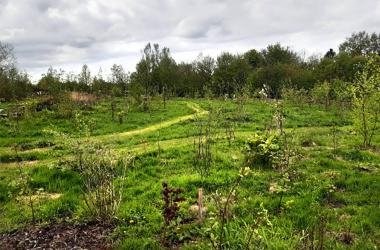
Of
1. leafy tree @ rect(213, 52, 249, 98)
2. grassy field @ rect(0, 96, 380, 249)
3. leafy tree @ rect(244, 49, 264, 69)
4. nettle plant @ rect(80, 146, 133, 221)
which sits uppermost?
leafy tree @ rect(244, 49, 264, 69)

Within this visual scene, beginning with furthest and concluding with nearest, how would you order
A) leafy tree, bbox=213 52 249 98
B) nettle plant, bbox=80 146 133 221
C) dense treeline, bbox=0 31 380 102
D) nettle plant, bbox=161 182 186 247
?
1. leafy tree, bbox=213 52 249 98
2. dense treeline, bbox=0 31 380 102
3. nettle plant, bbox=80 146 133 221
4. nettle plant, bbox=161 182 186 247

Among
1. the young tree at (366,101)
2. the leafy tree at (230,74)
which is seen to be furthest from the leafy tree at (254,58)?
the young tree at (366,101)

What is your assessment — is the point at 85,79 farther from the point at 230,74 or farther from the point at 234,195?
the point at 234,195

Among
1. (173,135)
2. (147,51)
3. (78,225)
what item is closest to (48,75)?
(173,135)

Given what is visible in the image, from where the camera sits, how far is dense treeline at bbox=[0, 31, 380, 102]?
34156mm

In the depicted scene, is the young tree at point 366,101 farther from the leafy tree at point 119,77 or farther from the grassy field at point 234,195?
the leafy tree at point 119,77

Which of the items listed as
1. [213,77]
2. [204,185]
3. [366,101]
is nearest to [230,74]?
[213,77]

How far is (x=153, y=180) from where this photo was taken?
402 inches

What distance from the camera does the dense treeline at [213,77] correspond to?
3416 cm

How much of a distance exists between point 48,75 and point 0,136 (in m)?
10.9

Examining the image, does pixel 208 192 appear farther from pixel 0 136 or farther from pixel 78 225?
pixel 0 136

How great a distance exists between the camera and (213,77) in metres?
51.0

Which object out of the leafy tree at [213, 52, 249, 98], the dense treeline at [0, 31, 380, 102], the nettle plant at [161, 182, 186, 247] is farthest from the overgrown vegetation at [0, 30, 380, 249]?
the leafy tree at [213, 52, 249, 98]

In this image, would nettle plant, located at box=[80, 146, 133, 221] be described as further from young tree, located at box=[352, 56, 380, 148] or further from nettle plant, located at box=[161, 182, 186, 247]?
young tree, located at box=[352, 56, 380, 148]
